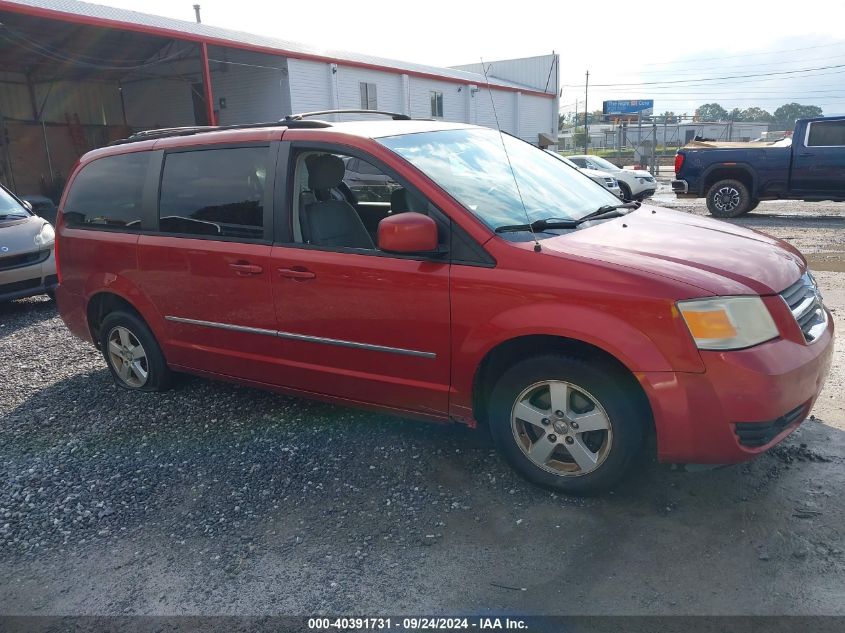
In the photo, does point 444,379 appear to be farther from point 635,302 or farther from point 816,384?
point 816,384

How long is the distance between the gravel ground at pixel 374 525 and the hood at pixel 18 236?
3.73 m

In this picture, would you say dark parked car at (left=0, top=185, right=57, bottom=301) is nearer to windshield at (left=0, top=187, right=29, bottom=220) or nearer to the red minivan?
windshield at (left=0, top=187, right=29, bottom=220)

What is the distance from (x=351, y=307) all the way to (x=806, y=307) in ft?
7.18

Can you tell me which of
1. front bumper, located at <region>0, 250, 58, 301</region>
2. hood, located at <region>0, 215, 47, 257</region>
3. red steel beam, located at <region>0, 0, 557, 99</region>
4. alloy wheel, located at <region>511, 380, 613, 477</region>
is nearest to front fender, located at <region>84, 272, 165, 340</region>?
alloy wheel, located at <region>511, 380, 613, 477</region>

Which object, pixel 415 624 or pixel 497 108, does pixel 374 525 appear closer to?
pixel 415 624

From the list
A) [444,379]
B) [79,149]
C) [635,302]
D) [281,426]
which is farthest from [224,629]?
[79,149]

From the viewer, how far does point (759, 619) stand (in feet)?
7.72

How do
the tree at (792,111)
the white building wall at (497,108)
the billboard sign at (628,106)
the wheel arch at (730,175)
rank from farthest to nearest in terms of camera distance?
the tree at (792,111) → the billboard sign at (628,106) → the white building wall at (497,108) → the wheel arch at (730,175)

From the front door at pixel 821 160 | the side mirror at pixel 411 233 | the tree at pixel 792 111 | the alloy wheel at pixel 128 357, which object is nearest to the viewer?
the side mirror at pixel 411 233

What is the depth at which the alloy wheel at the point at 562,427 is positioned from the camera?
3010 millimetres

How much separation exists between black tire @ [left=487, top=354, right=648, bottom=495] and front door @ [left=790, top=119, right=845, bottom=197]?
12009mm

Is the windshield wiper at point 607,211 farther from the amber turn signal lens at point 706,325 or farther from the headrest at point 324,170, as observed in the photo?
the headrest at point 324,170

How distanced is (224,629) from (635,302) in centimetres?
204

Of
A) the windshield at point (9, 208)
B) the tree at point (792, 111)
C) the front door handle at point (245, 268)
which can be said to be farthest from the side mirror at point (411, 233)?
the tree at point (792, 111)
